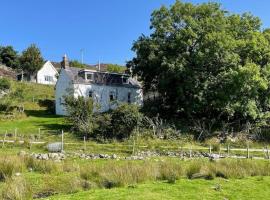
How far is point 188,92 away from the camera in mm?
52719

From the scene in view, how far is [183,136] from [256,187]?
1165 inches

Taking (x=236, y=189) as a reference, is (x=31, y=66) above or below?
above

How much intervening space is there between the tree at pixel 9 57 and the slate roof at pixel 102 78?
36.4 meters

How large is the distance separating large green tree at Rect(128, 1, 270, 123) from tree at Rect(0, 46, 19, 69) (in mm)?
49176

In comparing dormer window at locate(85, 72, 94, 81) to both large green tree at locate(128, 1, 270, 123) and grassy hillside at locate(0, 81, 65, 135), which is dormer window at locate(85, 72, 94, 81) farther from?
large green tree at locate(128, 1, 270, 123)

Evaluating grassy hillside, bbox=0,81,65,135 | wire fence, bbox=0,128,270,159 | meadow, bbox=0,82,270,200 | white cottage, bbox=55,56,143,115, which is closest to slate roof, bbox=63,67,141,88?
white cottage, bbox=55,56,143,115

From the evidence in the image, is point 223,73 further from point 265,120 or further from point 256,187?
point 256,187

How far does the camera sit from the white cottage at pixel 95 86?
64.9 metres

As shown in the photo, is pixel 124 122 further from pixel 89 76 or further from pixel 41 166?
pixel 89 76

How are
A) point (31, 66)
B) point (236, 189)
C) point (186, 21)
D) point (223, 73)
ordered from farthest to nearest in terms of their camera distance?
point (31, 66) < point (186, 21) < point (223, 73) < point (236, 189)

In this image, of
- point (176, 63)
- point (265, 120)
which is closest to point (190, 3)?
point (176, 63)

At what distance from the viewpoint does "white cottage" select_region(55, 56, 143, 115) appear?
2557 inches

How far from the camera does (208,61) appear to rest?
52.8 m

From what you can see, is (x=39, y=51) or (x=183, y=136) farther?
(x=39, y=51)
